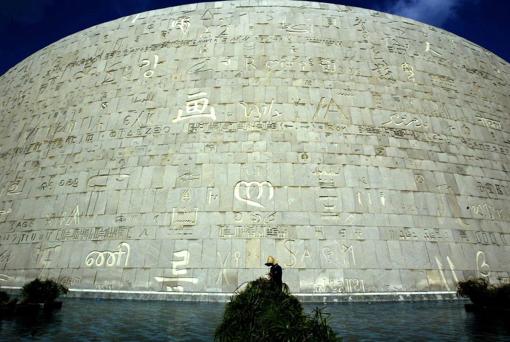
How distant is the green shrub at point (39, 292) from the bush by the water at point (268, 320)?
534 cm

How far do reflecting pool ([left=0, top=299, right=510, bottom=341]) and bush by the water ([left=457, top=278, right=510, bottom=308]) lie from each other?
1.28 ft

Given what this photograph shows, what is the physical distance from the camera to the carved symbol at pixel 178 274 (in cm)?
906

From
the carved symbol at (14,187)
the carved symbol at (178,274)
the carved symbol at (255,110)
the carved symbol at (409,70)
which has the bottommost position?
the carved symbol at (178,274)

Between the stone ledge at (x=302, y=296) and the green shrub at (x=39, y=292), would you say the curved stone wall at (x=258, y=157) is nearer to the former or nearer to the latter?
the stone ledge at (x=302, y=296)

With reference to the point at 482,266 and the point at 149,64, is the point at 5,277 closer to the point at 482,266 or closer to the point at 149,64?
the point at 149,64

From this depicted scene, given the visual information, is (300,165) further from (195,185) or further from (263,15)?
(263,15)

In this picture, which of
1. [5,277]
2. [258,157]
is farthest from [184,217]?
[5,277]

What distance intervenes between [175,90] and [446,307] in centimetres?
962

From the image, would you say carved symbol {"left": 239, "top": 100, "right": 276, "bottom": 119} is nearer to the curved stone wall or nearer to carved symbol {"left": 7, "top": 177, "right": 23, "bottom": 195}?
the curved stone wall

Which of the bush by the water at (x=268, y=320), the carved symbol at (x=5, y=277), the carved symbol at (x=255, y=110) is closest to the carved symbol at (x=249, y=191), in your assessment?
the carved symbol at (x=255, y=110)

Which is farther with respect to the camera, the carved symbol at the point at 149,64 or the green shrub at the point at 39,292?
the carved symbol at the point at 149,64

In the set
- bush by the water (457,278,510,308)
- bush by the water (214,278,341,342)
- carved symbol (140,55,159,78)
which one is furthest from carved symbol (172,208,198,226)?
bush by the water (214,278,341,342)

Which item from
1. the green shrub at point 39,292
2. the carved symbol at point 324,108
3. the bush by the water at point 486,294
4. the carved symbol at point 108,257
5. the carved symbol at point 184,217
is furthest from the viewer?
the carved symbol at point 324,108

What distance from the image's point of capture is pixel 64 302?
8219 mm
